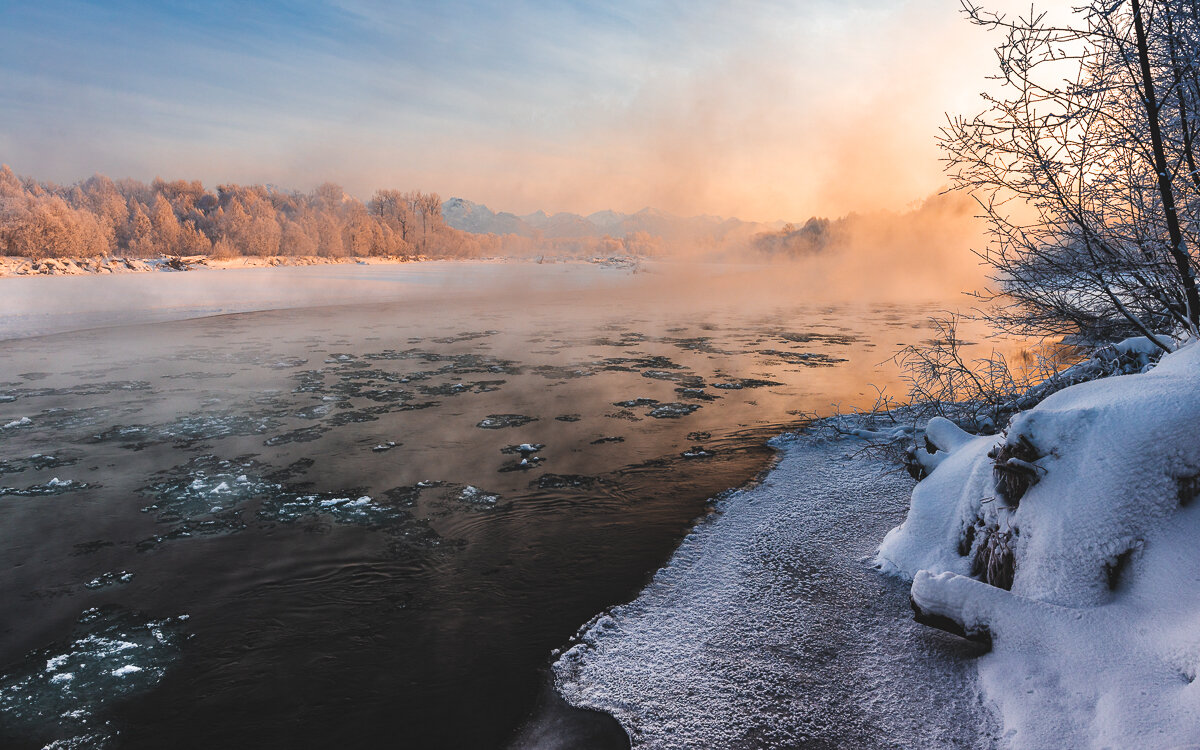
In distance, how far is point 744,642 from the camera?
391 cm

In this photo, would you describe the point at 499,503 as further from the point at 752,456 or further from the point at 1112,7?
the point at 1112,7

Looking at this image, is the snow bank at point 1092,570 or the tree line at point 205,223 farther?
the tree line at point 205,223

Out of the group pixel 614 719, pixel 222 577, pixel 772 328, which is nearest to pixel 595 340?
pixel 772 328

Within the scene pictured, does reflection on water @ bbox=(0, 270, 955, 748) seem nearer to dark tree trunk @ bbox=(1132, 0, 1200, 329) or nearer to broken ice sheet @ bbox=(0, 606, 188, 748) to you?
broken ice sheet @ bbox=(0, 606, 188, 748)

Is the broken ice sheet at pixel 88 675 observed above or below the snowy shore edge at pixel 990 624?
below

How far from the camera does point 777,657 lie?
3.74 meters

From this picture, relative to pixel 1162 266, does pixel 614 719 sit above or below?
below

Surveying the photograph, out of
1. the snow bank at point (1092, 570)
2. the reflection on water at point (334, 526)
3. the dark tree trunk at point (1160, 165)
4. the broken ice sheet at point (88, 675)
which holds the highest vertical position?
the dark tree trunk at point (1160, 165)

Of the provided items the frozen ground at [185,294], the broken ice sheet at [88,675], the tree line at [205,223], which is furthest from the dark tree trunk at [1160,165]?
the tree line at [205,223]

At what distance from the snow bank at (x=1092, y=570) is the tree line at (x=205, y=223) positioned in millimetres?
71218

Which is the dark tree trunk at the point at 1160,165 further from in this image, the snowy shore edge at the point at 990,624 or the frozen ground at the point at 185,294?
the frozen ground at the point at 185,294

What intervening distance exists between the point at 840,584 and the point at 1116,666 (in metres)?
1.78

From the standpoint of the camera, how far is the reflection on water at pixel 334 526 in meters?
3.51

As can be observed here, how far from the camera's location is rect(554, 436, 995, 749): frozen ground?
3.18 meters
